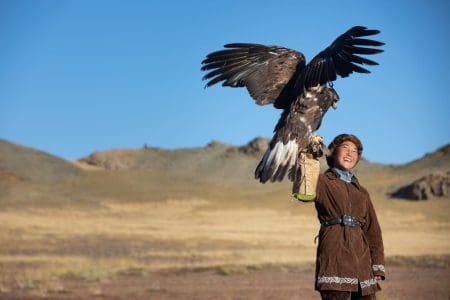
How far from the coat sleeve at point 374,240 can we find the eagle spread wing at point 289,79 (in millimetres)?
822

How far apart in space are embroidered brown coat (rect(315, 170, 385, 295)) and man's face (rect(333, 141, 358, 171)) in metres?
0.11

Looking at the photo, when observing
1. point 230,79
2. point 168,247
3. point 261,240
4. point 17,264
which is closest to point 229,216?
point 261,240

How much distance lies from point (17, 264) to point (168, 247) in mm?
8969

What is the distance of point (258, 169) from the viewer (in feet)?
20.7

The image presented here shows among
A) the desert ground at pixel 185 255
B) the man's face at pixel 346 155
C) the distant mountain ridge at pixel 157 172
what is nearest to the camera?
the man's face at pixel 346 155

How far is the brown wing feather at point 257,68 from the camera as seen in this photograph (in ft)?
23.4

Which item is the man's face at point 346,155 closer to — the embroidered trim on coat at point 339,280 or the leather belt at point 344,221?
the leather belt at point 344,221

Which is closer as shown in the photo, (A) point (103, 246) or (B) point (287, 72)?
(B) point (287, 72)

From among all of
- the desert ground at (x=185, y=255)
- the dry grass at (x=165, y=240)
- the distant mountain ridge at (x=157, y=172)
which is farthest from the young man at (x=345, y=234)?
the distant mountain ridge at (x=157, y=172)

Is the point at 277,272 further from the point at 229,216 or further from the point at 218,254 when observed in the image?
the point at 229,216

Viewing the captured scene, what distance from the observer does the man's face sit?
21.8ft

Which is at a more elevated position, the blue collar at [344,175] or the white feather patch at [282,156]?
the white feather patch at [282,156]

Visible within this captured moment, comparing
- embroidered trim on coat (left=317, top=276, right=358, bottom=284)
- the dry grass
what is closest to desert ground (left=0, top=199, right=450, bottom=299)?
the dry grass

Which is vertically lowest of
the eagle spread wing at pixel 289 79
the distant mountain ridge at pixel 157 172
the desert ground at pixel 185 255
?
the desert ground at pixel 185 255
